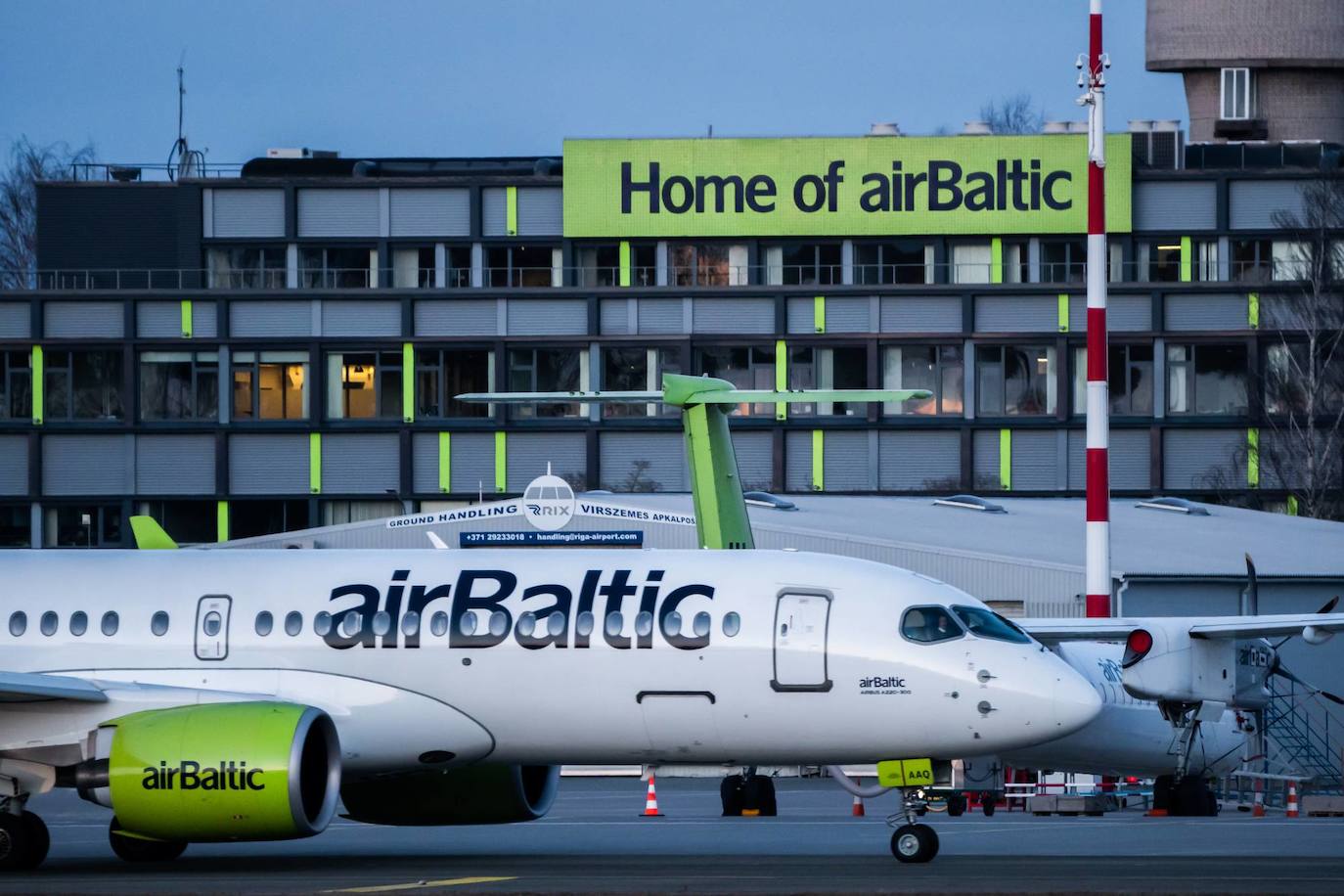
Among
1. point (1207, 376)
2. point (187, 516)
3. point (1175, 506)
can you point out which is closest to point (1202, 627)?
point (1175, 506)

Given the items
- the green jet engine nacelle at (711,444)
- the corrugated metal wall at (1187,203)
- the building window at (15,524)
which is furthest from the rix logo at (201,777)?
the corrugated metal wall at (1187,203)

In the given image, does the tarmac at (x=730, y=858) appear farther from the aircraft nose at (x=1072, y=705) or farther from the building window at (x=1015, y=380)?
the building window at (x=1015, y=380)

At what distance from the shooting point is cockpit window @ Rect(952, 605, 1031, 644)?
22453 mm

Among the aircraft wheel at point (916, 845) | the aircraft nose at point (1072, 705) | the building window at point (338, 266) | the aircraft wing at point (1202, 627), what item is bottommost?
the aircraft wheel at point (916, 845)

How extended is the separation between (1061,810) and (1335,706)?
595 inches


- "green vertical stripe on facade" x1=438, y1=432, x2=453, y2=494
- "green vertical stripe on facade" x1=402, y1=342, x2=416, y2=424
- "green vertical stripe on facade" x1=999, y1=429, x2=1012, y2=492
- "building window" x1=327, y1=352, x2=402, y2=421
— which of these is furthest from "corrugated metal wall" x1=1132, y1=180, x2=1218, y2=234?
"building window" x1=327, y1=352, x2=402, y2=421

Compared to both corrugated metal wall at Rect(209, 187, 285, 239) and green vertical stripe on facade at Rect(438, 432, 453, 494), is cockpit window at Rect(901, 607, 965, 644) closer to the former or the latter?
green vertical stripe on facade at Rect(438, 432, 453, 494)

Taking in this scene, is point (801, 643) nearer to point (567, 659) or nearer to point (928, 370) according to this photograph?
point (567, 659)

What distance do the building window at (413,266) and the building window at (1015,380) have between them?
18484 mm

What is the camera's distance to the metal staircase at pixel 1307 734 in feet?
146

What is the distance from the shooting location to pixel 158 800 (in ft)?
70.7

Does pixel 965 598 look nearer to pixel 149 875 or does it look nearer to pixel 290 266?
pixel 149 875

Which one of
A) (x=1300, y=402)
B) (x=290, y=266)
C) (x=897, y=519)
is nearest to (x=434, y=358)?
(x=290, y=266)

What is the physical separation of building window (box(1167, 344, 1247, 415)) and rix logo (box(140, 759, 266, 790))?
5072cm
